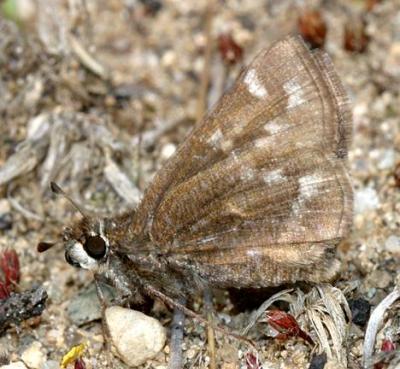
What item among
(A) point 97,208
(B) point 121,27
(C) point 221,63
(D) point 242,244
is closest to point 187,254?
(D) point 242,244

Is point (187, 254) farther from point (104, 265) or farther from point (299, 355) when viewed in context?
point (299, 355)

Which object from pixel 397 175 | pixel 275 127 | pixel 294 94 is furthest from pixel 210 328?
pixel 397 175

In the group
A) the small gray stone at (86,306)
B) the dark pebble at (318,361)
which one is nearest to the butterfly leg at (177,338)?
the small gray stone at (86,306)

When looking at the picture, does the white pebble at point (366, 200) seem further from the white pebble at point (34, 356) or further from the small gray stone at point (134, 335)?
the white pebble at point (34, 356)

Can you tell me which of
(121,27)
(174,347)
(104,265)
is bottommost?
(174,347)

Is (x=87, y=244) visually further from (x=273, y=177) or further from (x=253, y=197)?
(x=273, y=177)

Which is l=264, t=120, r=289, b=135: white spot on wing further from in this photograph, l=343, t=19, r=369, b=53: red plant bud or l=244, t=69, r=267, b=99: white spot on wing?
l=343, t=19, r=369, b=53: red plant bud

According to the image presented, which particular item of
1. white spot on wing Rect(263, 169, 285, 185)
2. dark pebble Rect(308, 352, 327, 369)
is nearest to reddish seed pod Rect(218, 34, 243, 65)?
white spot on wing Rect(263, 169, 285, 185)
